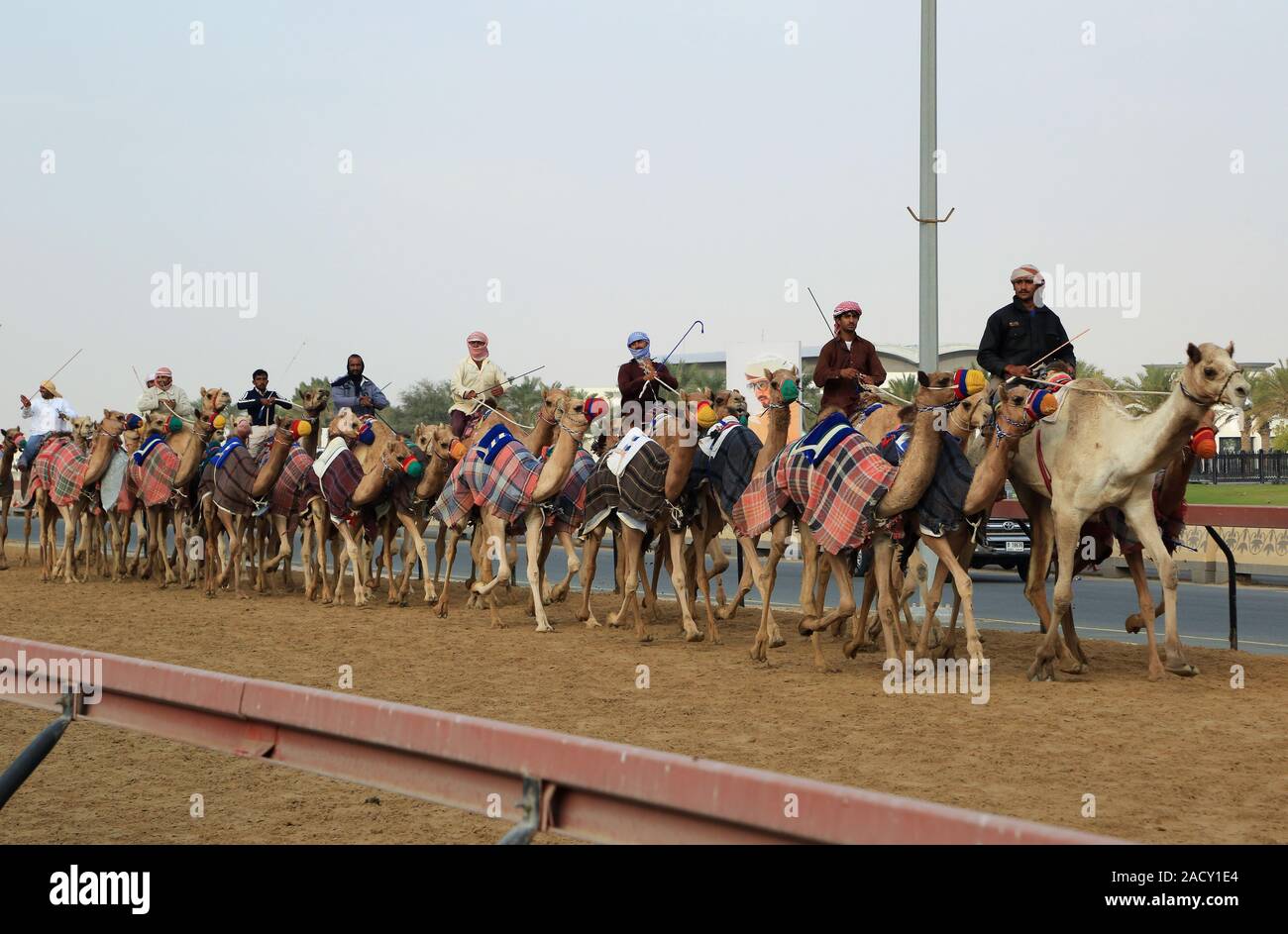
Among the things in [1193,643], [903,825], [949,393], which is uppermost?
[949,393]

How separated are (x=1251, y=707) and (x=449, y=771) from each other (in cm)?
787

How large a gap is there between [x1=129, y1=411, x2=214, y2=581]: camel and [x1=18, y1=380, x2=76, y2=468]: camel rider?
518 cm

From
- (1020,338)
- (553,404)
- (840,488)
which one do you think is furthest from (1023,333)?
(553,404)

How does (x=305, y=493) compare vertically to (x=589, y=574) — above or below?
above

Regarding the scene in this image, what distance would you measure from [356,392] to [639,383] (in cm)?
764

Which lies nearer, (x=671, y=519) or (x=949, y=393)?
(x=949, y=393)

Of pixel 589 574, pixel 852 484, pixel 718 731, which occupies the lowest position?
pixel 718 731

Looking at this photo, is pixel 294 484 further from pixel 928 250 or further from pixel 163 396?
pixel 928 250

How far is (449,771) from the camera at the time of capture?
5277 mm

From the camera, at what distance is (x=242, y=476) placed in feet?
69.9
